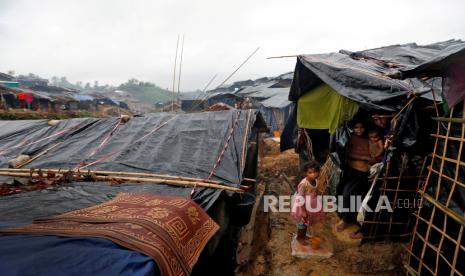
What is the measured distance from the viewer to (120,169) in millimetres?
3812

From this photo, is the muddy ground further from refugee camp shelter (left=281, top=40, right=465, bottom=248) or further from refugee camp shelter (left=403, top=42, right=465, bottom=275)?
refugee camp shelter (left=403, top=42, right=465, bottom=275)

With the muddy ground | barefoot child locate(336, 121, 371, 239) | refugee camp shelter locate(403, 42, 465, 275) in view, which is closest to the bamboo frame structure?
refugee camp shelter locate(403, 42, 465, 275)

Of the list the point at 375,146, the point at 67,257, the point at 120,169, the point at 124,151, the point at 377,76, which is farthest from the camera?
the point at 124,151

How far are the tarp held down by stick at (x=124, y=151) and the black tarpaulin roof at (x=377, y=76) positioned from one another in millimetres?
1492

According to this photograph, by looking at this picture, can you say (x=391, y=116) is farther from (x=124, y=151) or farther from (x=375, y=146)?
(x=124, y=151)

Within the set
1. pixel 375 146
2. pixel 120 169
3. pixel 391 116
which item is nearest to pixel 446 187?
pixel 391 116

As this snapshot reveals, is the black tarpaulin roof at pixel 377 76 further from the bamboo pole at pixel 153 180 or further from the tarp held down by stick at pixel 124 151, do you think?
the bamboo pole at pixel 153 180

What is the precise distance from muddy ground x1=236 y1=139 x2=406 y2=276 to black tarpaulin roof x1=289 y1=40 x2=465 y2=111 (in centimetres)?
216

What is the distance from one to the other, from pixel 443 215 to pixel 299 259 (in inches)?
77.0

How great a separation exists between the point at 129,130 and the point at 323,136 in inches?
185

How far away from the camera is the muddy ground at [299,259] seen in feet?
11.5

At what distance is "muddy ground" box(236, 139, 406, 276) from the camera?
3.51m

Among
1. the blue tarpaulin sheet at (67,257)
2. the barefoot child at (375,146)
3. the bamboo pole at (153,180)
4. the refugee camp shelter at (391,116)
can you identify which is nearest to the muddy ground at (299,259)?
the refugee camp shelter at (391,116)

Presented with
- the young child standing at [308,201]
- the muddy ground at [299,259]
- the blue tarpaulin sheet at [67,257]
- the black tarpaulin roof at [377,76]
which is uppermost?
the black tarpaulin roof at [377,76]
